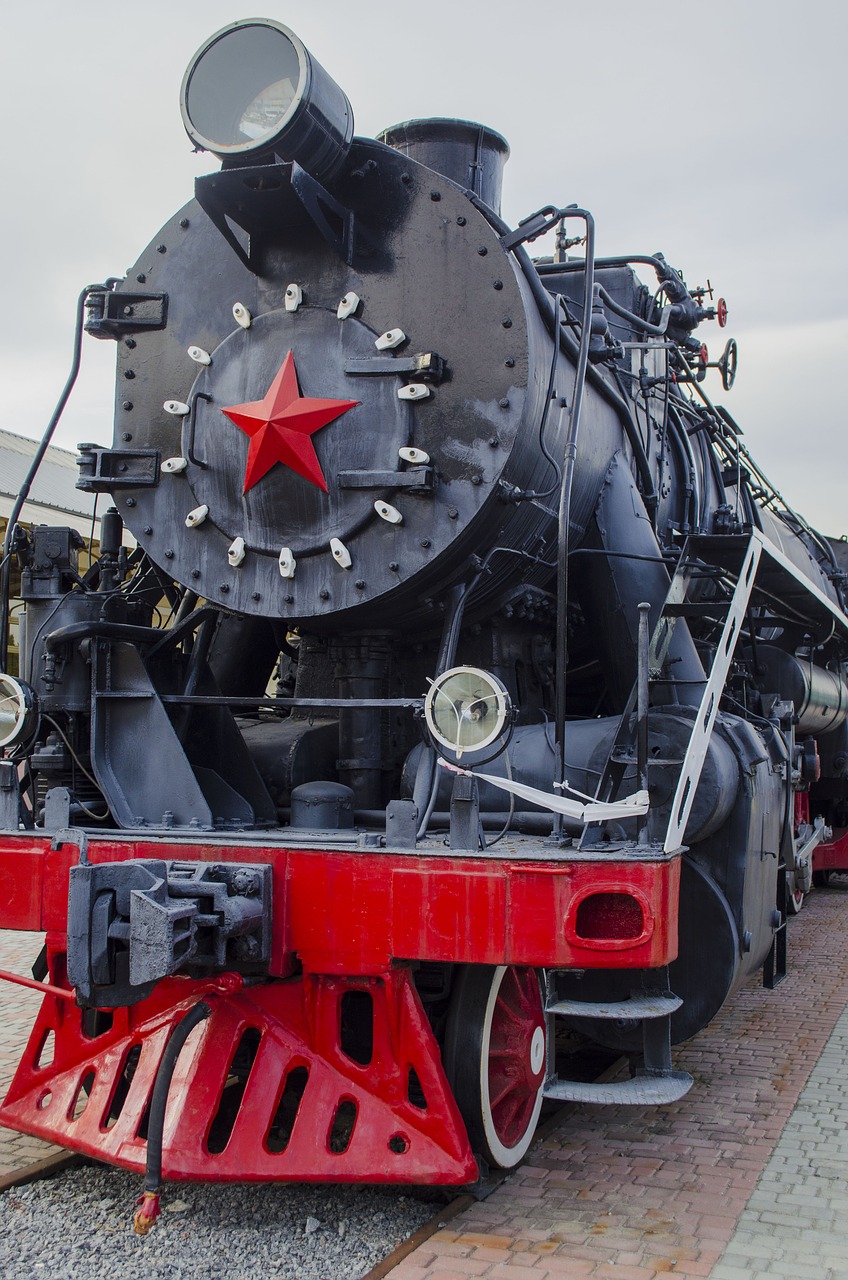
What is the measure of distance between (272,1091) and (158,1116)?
368mm

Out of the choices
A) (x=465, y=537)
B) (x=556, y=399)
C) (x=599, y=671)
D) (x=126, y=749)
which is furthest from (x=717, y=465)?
(x=126, y=749)

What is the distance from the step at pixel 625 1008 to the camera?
3.35 m

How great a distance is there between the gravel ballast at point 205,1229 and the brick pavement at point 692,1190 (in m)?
0.19

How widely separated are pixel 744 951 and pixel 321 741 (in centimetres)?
162

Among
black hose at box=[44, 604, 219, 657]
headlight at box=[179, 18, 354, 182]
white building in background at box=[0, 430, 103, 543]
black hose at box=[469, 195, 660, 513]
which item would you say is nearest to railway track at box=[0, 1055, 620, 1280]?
black hose at box=[44, 604, 219, 657]

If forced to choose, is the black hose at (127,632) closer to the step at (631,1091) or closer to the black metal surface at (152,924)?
the black metal surface at (152,924)

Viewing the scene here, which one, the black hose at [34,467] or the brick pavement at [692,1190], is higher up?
the black hose at [34,467]

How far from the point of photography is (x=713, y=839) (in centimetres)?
397

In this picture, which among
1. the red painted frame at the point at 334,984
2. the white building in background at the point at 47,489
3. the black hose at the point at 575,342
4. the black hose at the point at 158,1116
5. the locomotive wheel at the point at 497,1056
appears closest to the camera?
the black hose at the point at 158,1116

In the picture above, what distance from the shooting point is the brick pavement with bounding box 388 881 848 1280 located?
311 cm

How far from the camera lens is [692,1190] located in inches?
143

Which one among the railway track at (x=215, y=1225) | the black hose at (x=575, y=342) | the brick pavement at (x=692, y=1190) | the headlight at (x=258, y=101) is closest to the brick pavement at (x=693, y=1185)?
the brick pavement at (x=692, y=1190)

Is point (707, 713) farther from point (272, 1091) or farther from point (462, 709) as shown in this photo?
point (272, 1091)

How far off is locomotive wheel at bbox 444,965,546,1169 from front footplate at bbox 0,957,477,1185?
167mm
